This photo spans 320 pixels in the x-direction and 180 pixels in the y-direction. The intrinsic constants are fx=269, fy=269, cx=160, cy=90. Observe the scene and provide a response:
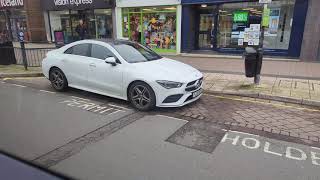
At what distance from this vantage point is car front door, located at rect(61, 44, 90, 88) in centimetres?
692

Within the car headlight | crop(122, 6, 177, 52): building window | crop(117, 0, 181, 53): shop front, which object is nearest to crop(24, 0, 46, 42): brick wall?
crop(117, 0, 181, 53): shop front

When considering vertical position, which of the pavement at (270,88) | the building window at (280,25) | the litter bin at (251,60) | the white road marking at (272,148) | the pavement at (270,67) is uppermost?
the building window at (280,25)

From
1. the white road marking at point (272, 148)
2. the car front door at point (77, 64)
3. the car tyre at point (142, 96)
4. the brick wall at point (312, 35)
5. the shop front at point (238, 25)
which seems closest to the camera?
the white road marking at point (272, 148)

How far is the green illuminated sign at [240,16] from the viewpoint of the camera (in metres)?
13.0

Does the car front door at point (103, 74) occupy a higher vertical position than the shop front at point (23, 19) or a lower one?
lower

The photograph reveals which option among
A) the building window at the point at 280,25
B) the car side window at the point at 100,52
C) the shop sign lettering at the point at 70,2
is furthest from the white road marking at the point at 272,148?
the shop sign lettering at the point at 70,2

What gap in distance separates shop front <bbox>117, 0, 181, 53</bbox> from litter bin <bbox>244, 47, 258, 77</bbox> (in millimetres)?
7398

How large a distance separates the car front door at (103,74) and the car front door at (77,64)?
0.19 meters

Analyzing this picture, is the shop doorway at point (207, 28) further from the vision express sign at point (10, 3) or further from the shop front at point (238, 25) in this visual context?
the vision express sign at point (10, 3)

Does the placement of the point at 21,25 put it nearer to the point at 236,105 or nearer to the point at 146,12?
the point at 146,12

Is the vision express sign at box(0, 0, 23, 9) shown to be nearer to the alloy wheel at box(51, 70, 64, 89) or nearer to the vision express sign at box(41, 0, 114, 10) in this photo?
the vision express sign at box(41, 0, 114, 10)

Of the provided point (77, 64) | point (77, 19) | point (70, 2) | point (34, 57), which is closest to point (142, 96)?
point (77, 64)

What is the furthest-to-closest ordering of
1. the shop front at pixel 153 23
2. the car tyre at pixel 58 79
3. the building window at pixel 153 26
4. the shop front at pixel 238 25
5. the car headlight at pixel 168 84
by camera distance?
the building window at pixel 153 26
the shop front at pixel 153 23
the shop front at pixel 238 25
the car tyre at pixel 58 79
the car headlight at pixel 168 84

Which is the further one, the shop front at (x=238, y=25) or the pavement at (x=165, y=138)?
the shop front at (x=238, y=25)
